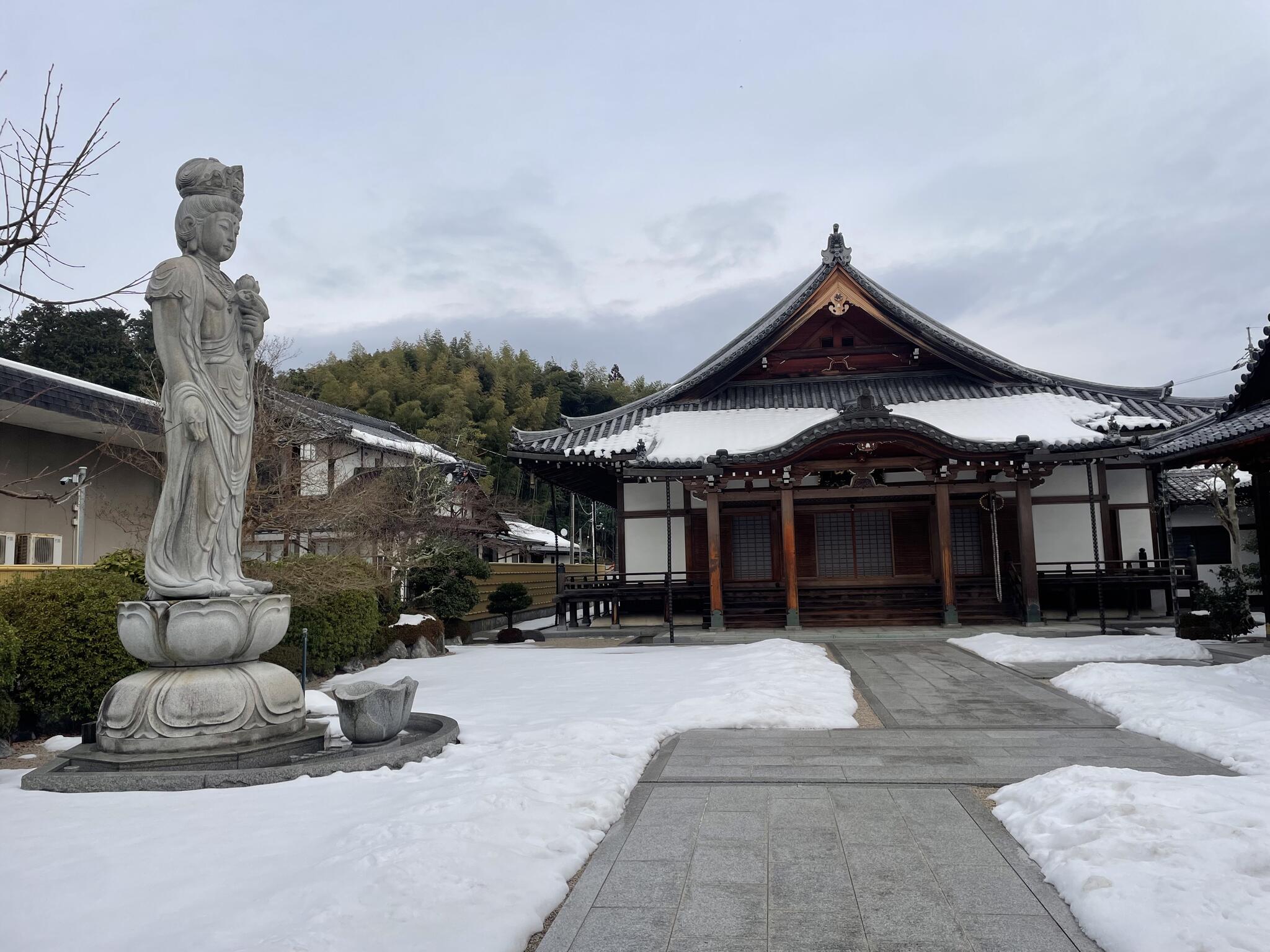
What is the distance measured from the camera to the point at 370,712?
17.7ft

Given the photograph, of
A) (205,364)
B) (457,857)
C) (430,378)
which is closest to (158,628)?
(205,364)

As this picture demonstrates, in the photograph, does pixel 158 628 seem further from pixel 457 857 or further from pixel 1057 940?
pixel 1057 940

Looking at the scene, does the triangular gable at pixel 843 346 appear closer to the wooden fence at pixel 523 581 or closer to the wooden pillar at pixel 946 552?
the wooden pillar at pixel 946 552

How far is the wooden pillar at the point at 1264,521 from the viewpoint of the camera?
38.0ft

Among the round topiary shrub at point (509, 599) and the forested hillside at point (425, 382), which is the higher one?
the forested hillside at point (425, 382)

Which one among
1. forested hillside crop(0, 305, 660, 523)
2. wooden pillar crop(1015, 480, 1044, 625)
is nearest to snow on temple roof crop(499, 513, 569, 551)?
forested hillside crop(0, 305, 660, 523)

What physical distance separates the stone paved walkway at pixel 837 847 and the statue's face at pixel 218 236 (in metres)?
4.72

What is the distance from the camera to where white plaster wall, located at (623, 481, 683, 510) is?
723 inches

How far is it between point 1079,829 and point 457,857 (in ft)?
9.35

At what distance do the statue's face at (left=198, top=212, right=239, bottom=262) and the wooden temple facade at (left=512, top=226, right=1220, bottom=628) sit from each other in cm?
1091


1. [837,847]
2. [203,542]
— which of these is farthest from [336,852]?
[203,542]

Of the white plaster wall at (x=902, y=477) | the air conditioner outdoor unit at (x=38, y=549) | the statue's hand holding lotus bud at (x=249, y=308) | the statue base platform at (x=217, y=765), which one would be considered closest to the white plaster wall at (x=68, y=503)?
the air conditioner outdoor unit at (x=38, y=549)

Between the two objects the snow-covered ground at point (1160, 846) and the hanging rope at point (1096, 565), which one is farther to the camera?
the hanging rope at point (1096, 565)

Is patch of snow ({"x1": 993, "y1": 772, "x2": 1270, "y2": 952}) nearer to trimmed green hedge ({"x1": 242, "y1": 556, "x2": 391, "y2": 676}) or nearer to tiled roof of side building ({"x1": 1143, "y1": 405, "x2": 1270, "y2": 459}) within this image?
tiled roof of side building ({"x1": 1143, "y1": 405, "x2": 1270, "y2": 459})
